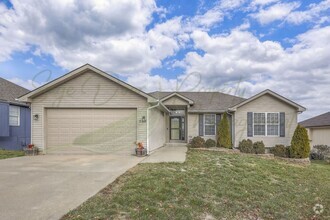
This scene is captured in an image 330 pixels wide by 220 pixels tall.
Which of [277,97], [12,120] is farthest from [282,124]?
[12,120]

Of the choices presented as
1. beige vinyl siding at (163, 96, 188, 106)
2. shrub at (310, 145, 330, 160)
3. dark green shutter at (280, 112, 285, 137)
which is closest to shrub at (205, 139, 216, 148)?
beige vinyl siding at (163, 96, 188, 106)

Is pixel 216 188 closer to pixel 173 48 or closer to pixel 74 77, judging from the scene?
pixel 74 77

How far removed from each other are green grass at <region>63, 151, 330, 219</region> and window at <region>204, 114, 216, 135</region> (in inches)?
372

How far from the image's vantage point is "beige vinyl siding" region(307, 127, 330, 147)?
2110 centimetres

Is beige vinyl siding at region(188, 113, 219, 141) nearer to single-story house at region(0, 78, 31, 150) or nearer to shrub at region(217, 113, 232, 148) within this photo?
shrub at region(217, 113, 232, 148)

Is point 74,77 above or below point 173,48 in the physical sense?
below

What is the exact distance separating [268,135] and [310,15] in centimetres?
751

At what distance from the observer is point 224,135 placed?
1706cm

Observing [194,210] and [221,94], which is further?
[221,94]

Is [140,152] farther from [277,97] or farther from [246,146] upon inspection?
[277,97]

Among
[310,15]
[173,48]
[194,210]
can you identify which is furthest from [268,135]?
[194,210]

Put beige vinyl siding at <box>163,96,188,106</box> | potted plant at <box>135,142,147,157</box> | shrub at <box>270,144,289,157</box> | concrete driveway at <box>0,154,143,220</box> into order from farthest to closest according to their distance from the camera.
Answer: beige vinyl siding at <box>163,96,188,106</box>, shrub at <box>270,144,289,157</box>, potted plant at <box>135,142,147,157</box>, concrete driveway at <box>0,154,143,220</box>

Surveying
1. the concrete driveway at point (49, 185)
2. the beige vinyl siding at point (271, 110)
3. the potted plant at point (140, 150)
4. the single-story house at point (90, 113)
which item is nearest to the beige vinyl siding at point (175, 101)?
the beige vinyl siding at point (271, 110)

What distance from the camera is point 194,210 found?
5.21 m
